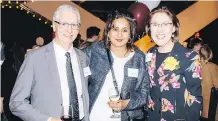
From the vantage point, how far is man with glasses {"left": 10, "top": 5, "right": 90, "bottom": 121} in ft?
7.05

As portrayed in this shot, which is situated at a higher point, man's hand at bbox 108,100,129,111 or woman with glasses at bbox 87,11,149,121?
woman with glasses at bbox 87,11,149,121

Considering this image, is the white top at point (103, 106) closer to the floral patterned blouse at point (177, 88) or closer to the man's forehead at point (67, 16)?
the floral patterned blouse at point (177, 88)

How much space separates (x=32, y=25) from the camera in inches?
332

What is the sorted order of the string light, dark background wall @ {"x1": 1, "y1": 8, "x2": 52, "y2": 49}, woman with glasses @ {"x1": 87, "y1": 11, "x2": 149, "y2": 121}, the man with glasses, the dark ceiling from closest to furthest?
the man with glasses, woman with glasses @ {"x1": 87, "y1": 11, "x2": 149, "y2": 121}, the string light, dark background wall @ {"x1": 1, "y1": 8, "x2": 52, "y2": 49}, the dark ceiling

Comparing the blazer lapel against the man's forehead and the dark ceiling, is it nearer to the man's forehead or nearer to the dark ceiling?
the man's forehead

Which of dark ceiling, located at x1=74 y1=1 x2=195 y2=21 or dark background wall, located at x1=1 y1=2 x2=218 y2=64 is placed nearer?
dark background wall, located at x1=1 y1=2 x2=218 y2=64

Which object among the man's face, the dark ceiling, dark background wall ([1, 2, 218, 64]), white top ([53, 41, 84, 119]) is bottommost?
white top ([53, 41, 84, 119])

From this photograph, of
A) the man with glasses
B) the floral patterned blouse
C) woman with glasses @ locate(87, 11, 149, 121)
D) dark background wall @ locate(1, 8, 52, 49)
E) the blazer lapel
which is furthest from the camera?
dark background wall @ locate(1, 8, 52, 49)

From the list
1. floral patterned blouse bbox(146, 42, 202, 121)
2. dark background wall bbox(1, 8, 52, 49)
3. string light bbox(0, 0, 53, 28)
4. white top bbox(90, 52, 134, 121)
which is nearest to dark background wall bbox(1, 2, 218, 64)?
dark background wall bbox(1, 8, 52, 49)

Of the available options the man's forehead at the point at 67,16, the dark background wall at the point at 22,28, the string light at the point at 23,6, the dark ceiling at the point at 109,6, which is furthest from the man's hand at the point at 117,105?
the dark ceiling at the point at 109,6

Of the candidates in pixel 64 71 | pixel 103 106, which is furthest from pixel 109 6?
pixel 64 71

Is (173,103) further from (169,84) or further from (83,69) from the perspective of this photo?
(83,69)

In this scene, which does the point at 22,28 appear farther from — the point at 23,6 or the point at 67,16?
the point at 67,16

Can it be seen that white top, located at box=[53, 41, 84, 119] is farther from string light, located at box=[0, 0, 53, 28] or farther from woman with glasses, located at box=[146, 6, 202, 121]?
string light, located at box=[0, 0, 53, 28]
